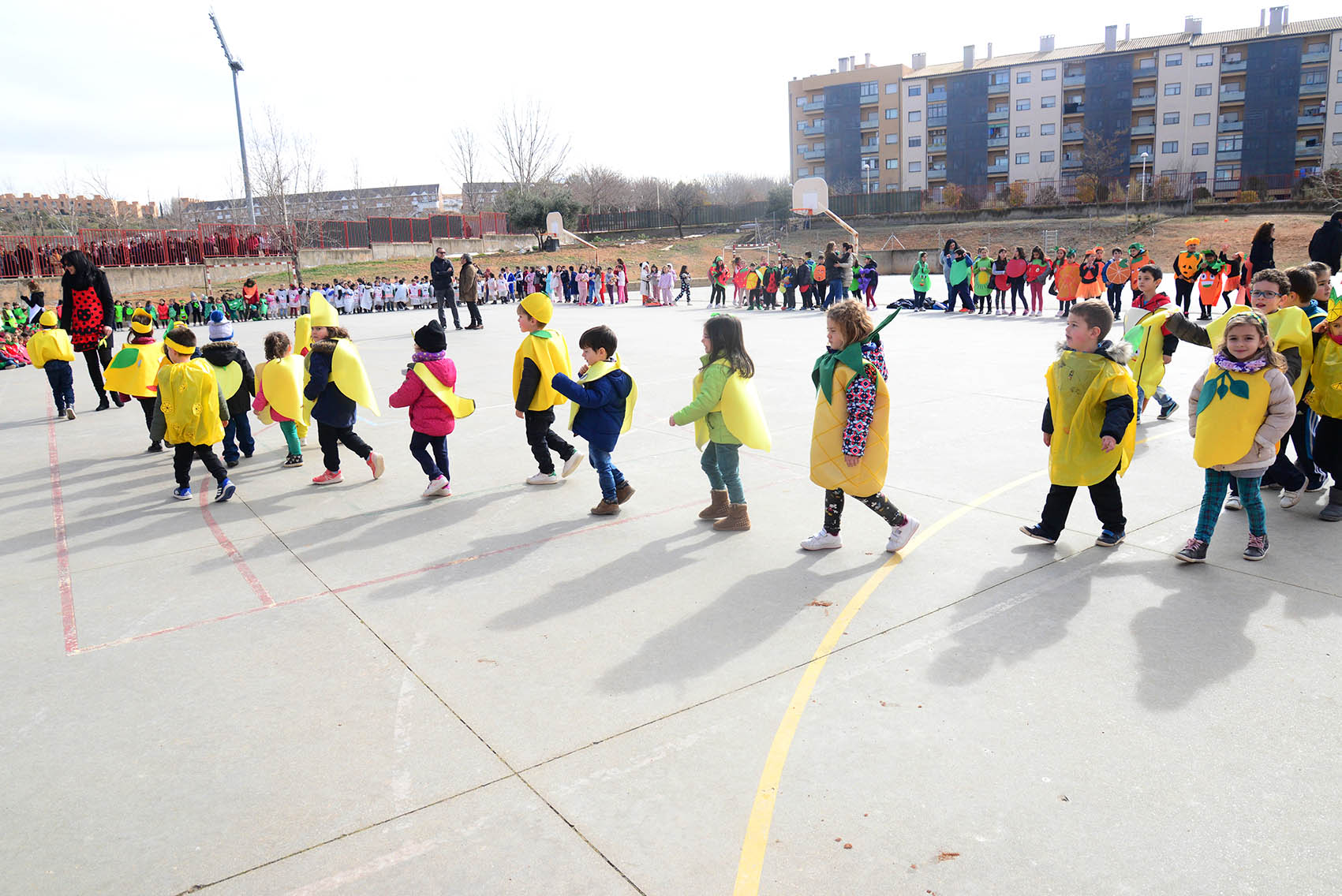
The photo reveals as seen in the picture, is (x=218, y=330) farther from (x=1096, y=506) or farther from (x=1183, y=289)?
(x=1183, y=289)

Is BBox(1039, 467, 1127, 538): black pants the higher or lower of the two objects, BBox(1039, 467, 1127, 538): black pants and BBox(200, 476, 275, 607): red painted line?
the higher

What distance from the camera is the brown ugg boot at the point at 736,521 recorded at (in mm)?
6055

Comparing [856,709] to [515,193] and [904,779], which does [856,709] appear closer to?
[904,779]

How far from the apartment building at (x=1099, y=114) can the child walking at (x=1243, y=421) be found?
65.9 meters

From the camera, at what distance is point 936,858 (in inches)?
109

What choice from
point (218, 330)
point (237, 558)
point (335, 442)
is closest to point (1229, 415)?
point (237, 558)

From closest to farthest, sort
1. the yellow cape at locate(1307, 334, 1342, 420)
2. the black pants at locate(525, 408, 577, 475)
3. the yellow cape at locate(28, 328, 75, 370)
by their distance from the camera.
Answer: the yellow cape at locate(1307, 334, 1342, 420)
the black pants at locate(525, 408, 577, 475)
the yellow cape at locate(28, 328, 75, 370)

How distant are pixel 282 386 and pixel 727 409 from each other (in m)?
4.68

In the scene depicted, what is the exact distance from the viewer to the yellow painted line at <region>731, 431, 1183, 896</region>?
2.77 m

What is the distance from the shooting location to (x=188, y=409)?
7.10 metres

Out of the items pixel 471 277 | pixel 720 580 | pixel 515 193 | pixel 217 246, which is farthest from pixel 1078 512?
pixel 515 193

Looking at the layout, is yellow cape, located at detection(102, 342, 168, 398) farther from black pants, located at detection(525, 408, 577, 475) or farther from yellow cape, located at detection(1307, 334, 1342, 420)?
yellow cape, located at detection(1307, 334, 1342, 420)

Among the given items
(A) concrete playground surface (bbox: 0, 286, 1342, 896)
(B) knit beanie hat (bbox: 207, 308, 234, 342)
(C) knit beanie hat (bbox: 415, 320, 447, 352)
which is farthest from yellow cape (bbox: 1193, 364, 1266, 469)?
(B) knit beanie hat (bbox: 207, 308, 234, 342)

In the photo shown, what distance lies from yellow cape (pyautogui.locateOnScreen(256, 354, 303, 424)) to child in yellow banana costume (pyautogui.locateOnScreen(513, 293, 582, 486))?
2.50 m
